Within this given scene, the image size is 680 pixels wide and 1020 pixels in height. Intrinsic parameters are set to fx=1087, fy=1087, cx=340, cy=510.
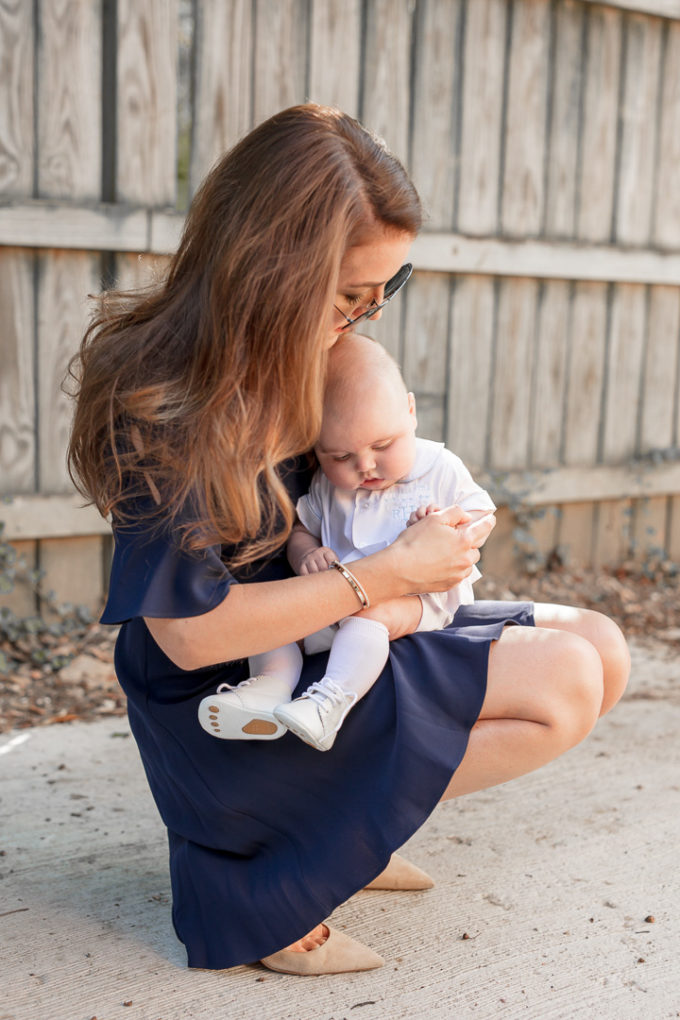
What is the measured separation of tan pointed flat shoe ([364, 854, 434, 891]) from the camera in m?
2.14

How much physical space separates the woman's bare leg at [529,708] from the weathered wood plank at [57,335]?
201 centimetres

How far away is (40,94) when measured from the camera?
326 cm

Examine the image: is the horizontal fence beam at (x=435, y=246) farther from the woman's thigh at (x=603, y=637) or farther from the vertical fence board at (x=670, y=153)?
the woman's thigh at (x=603, y=637)

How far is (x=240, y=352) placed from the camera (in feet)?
5.46

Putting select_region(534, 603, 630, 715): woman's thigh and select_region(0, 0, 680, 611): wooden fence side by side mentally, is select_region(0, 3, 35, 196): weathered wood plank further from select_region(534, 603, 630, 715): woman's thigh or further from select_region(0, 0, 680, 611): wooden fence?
select_region(534, 603, 630, 715): woman's thigh

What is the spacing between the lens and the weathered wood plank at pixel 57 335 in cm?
338

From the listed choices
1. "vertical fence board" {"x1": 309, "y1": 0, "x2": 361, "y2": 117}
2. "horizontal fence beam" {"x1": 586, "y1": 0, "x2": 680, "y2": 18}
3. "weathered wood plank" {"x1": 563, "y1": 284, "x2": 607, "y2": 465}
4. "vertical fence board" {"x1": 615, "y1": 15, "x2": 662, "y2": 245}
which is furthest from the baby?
"horizontal fence beam" {"x1": 586, "y1": 0, "x2": 680, "y2": 18}

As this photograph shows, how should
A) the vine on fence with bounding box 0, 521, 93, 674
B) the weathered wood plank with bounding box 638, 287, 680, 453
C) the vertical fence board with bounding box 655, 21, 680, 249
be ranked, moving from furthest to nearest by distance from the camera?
the weathered wood plank with bounding box 638, 287, 680, 453 → the vertical fence board with bounding box 655, 21, 680, 249 → the vine on fence with bounding box 0, 521, 93, 674

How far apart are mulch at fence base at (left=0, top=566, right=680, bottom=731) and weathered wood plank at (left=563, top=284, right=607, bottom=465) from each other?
0.54 meters

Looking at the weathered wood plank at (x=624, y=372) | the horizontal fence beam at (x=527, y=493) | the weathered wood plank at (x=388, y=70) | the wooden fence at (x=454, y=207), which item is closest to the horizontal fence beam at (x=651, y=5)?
the wooden fence at (x=454, y=207)

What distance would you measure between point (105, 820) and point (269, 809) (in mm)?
761

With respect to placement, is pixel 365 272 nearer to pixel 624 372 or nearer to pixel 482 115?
pixel 482 115

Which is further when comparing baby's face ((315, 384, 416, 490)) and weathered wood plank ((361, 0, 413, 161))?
weathered wood plank ((361, 0, 413, 161))

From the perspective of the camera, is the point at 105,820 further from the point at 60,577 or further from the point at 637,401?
the point at 637,401
